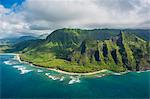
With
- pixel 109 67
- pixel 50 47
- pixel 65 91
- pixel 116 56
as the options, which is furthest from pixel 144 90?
pixel 50 47

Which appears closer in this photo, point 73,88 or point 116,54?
point 73,88

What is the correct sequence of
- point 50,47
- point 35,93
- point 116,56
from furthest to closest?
1. point 50,47
2. point 116,56
3. point 35,93

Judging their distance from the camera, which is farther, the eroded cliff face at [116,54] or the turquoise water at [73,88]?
the eroded cliff face at [116,54]

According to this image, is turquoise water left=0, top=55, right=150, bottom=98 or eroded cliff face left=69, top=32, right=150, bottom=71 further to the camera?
eroded cliff face left=69, top=32, right=150, bottom=71

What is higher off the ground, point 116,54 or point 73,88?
point 116,54

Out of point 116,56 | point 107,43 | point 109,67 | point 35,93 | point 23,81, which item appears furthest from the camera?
point 107,43

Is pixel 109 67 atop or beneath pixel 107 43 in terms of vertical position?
beneath

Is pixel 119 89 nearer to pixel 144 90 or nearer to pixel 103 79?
pixel 144 90

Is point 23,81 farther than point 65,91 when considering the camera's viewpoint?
Yes
